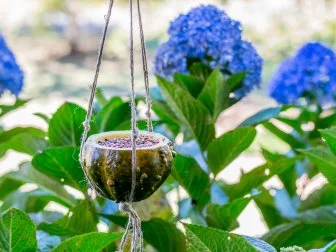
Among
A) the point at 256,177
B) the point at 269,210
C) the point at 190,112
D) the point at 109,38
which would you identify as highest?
the point at 190,112

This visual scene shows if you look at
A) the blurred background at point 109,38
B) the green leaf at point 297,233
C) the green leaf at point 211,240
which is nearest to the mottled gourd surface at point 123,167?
the green leaf at point 211,240

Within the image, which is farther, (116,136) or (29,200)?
(29,200)

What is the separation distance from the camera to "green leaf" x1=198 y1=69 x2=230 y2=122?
127 centimetres

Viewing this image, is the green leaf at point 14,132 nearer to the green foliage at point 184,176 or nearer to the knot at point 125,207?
the green foliage at point 184,176

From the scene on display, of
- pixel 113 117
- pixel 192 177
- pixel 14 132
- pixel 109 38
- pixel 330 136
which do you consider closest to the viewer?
pixel 330 136

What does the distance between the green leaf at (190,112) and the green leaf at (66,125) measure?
0.15 metres

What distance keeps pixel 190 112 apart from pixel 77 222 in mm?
265

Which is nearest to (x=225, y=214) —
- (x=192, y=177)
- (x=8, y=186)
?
(x=192, y=177)

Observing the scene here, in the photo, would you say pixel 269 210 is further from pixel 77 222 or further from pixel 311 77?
pixel 77 222

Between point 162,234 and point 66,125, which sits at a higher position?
point 66,125

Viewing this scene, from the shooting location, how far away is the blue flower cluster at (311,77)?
1561 mm

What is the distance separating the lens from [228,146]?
4.02ft

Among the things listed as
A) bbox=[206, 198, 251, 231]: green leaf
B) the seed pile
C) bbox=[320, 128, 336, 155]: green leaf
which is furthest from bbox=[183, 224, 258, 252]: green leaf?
bbox=[206, 198, 251, 231]: green leaf

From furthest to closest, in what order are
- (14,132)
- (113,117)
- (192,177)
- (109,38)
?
1. (109,38)
2. (14,132)
3. (113,117)
4. (192,177)
